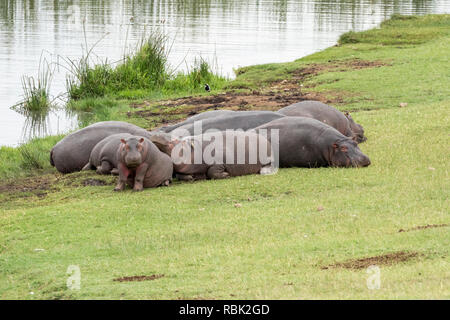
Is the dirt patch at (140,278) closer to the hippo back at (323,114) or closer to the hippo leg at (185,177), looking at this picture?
the hippo leg at (185,177)

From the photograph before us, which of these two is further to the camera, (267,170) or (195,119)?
(195,119)

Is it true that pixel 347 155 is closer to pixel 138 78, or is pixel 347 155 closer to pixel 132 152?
pixel 132 152

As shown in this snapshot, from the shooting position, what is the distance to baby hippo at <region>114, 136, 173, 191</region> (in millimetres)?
8539

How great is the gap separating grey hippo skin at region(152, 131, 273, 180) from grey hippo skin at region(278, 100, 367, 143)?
4.68 ft

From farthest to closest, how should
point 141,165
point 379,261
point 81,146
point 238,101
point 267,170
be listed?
point 238,101
point 81,146
point 267,170
point 141,165
point 379,261

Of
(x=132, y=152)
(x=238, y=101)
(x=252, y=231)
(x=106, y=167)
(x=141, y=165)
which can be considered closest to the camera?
(x=252, y=231)

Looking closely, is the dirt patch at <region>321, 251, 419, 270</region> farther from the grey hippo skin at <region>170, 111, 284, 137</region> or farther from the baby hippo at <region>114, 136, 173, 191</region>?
the grey hippo skin at <region>170, 111, 284, 137</region>

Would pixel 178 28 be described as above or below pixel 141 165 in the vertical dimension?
above

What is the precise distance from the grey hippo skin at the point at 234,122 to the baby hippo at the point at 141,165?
1.42m

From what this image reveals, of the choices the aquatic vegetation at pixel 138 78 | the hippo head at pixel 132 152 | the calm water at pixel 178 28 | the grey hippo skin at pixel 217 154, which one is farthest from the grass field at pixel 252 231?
the calm water at pixel 178 28

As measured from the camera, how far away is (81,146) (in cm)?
1051

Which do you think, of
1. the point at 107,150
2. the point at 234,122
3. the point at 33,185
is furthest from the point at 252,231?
the point at 33,185

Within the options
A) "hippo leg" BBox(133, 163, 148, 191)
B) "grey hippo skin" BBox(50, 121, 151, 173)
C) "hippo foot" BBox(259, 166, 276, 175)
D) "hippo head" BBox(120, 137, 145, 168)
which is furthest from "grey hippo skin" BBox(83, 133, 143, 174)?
"hippo foot" BBox(259, 166, 276, 175)

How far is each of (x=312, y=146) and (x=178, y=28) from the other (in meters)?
21.3
